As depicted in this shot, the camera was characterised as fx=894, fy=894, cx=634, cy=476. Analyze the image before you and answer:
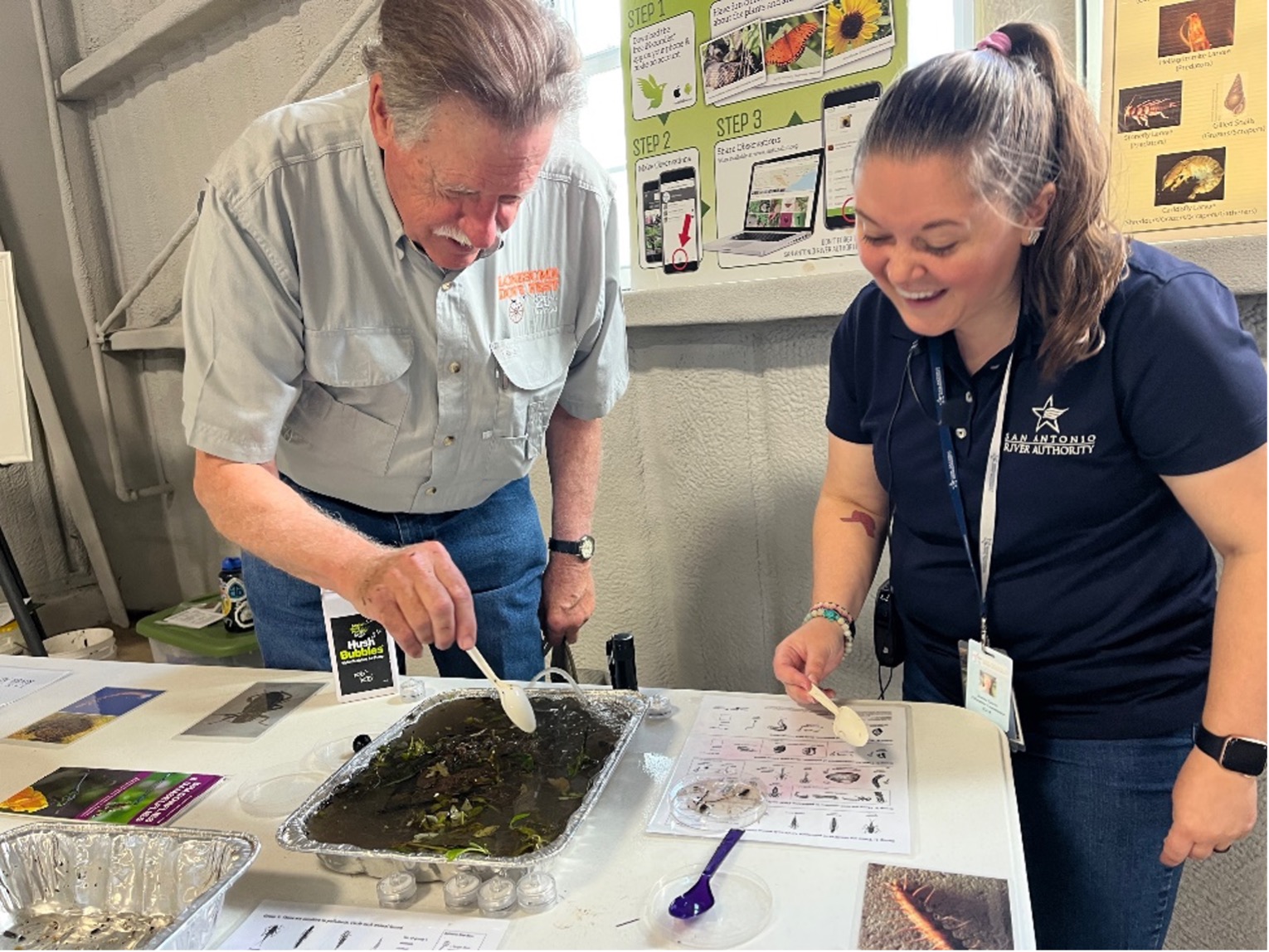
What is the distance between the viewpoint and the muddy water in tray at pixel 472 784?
2.73ft

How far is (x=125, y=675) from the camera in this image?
4.52 feet

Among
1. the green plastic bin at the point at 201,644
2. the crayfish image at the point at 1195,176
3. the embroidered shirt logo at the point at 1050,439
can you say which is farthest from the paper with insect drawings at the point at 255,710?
the crayfish image at the point at 1195,176

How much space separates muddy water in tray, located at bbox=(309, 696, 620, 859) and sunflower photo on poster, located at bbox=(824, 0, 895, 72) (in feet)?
3.92

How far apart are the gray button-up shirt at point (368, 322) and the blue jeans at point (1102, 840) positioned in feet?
2.83

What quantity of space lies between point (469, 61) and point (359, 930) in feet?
2.82

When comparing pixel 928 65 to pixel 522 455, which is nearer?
pixel 928 65

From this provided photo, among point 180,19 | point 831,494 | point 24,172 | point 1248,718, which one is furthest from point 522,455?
point 24,172

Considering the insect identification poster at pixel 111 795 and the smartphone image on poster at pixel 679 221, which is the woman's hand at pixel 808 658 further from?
the smartphone image on poster at pixel 679 221

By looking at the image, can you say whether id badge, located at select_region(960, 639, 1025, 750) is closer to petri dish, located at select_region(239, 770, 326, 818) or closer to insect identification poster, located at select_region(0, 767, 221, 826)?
petri dish, located at select_region(239, 770, 326, 818)

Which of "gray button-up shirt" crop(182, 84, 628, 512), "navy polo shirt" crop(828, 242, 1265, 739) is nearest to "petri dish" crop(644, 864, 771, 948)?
"navy polo shirt" crop(828, 242, 1265, 739)

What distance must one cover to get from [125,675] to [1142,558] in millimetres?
1416

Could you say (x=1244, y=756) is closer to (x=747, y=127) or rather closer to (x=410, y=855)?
(x=410, y=855)

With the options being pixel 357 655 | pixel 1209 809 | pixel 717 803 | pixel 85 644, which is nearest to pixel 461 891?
pixel 717 803

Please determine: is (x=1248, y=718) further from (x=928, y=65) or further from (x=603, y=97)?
(x=603, y=97)
